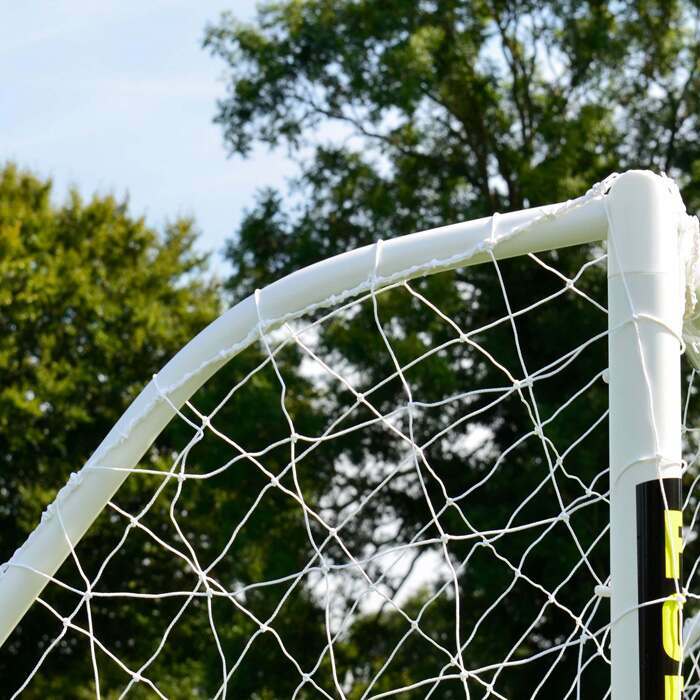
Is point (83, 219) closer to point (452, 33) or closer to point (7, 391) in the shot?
point (7, 391)

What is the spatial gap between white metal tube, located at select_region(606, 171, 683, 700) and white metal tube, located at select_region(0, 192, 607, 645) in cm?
7

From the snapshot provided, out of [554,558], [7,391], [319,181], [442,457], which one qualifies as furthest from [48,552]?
[7,391]

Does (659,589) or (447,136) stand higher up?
(447,136)

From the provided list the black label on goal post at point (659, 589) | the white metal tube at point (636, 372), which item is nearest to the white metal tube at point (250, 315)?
the white metal tube at point (636, 372)

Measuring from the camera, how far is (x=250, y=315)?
2047 mm

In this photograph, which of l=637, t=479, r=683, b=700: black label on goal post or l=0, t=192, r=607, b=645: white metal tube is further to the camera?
l=0, t=192, r=607, b=645: white metal tube

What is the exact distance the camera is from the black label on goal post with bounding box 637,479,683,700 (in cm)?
167

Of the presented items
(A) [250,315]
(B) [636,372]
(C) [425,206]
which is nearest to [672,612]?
(B) [636,372]

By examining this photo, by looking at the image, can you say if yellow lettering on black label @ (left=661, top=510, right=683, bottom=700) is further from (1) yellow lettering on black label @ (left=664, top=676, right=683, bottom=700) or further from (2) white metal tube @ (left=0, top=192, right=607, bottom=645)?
(2) white metal tube @ (left=0, top=192, right=607, bottom=645)

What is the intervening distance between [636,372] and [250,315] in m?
0.62

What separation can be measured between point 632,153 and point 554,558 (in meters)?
3.41

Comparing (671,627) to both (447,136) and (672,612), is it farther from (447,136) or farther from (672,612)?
(447,136)

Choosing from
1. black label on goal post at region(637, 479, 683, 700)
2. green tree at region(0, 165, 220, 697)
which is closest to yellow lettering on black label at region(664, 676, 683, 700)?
black label on goal post at region(637, 479, 683, 700)

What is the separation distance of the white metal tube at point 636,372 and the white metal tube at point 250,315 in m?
0.07
